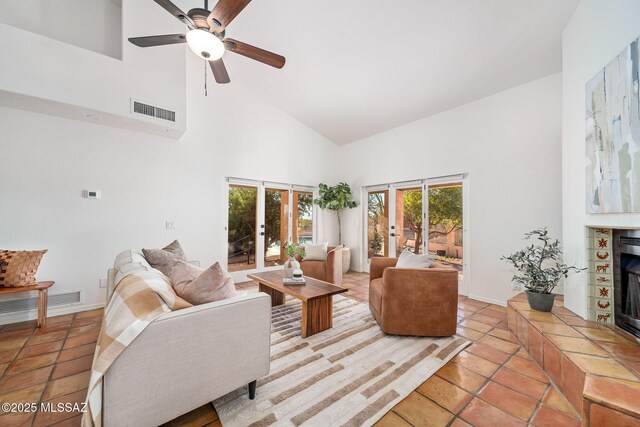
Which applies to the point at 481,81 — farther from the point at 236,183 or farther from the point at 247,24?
the point at 236,183

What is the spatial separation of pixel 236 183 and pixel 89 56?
7.91 ft

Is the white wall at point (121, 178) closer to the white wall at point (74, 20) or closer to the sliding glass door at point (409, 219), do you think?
the white wall at point (74, 20)

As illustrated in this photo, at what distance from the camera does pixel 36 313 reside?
117 inches

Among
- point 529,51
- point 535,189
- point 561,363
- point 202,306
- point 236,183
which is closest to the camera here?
point 202,306

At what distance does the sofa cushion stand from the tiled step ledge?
465 cm

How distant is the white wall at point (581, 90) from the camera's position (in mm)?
1836

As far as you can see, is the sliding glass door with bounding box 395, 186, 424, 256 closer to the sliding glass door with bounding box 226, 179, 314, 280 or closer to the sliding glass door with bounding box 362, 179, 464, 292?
the sliding glass door with bounding box 362, 179, 464, 292

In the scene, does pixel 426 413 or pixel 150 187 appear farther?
pixel 150 187

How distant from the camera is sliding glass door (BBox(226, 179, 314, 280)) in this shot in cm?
461

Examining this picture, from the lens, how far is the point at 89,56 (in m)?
2.89

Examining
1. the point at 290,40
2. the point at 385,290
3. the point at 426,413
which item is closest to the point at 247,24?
the point at 290,40

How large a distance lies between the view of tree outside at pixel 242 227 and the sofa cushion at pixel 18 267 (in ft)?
7.65

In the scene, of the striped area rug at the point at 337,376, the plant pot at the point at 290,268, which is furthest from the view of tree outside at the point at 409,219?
the plant pot at the point at 290,268

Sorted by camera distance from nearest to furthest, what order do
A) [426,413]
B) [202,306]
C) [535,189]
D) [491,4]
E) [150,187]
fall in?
Answer: [202,306] → [426,413] → [491,4] → [535,189] → [150,187]
